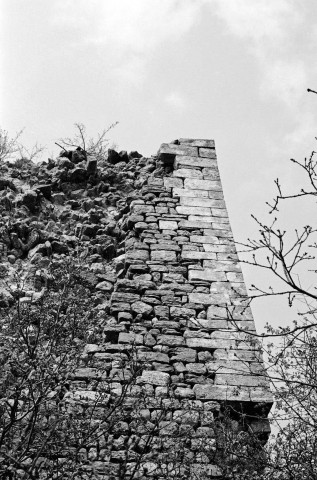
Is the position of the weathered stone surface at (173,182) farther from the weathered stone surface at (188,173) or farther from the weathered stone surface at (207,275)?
the weathered stone surface at (207,275)

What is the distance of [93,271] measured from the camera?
222 inches

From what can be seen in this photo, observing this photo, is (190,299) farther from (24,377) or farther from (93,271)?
(24,377)

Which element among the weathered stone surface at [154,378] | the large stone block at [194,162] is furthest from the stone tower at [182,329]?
the large stone block at [194,162]

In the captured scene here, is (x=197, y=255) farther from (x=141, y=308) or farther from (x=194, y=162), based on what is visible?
(x=194, y=162)

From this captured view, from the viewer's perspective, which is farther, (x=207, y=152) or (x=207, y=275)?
(x=207, y=152)

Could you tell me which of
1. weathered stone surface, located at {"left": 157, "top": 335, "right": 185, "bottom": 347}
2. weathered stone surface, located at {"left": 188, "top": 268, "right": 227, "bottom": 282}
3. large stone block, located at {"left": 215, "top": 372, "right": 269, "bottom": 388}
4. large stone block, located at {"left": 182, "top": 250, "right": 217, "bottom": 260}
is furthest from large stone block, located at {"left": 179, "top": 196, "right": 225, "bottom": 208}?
large stone block, located at {"left": 215, "top": 372, "right": 269, "bottom": 388}

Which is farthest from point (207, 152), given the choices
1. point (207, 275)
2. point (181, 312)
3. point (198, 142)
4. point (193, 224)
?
point (181, 312)

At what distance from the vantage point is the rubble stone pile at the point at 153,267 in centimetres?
447

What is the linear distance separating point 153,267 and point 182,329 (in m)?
0.75

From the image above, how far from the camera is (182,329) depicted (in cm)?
496

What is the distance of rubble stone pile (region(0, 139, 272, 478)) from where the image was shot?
447 centimetres

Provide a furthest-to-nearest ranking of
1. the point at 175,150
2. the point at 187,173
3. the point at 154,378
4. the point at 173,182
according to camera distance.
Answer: the point at 175,150 → the point at 187,173 → the point at 173,182 → the point at 154,378

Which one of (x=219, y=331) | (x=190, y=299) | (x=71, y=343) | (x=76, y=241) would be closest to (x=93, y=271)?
(x=76, y=241)

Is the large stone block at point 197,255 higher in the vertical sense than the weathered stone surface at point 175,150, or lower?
lower
